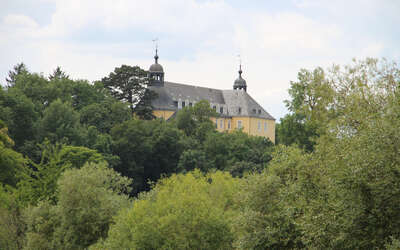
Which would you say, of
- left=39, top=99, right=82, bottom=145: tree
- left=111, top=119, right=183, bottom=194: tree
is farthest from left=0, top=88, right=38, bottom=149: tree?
left=111, top=119, right=183, bottom=194: tree

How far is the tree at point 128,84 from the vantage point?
87.4 m

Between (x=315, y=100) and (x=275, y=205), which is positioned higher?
(x=315, y=100)

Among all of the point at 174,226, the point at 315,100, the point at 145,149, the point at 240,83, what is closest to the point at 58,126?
the point at 145,149

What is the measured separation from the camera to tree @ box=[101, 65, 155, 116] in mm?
87438

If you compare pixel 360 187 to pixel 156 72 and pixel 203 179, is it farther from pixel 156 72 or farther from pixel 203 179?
pixel 156 72

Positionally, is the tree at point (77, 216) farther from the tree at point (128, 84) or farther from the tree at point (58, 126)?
the tree at point (128, 84)

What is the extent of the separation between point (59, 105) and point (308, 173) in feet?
155

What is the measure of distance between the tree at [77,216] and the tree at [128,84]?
51121mm

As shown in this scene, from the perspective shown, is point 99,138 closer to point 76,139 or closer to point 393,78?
point 76,139

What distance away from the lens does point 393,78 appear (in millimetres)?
22938

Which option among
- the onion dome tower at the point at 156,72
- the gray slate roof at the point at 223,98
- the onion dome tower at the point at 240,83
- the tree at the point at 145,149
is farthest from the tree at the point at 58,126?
the onion dome tower at the point at 240,83

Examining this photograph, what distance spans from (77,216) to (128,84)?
179 ft

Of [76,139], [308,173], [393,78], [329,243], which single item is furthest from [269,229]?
[76,139]

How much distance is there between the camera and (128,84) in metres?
87.7
